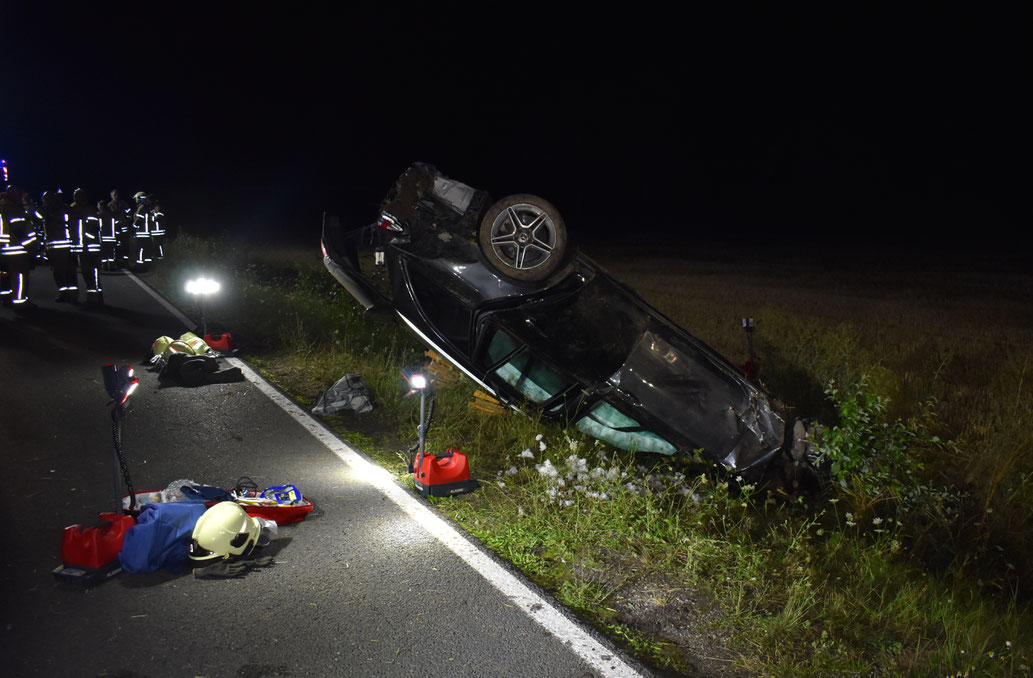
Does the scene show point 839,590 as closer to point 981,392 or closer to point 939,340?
point 981,392

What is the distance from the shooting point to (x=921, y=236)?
33.9 metres

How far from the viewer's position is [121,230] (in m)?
18.7

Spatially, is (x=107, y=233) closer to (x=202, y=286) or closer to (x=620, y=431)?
(x=202, y=286)

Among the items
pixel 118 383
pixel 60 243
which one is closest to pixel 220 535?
pixel 118 383

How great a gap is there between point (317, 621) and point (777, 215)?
170 feet

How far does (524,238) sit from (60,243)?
1135 centimetres

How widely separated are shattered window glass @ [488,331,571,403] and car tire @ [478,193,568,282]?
20.9 inches

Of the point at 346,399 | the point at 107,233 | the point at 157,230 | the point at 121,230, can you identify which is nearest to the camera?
the point at 346,399

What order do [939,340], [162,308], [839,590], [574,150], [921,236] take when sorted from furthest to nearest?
[574,150]
[921,236]
[162,308]
[939,340]
[839,590]

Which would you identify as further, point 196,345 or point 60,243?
point 60,243

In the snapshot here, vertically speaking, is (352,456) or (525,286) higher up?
(525,286)

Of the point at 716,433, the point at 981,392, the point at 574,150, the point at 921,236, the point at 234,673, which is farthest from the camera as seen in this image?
the point at 574,150

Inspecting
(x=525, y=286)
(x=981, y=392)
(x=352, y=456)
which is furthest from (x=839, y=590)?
(x=981, y=392)

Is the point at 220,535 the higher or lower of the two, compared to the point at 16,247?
higher
